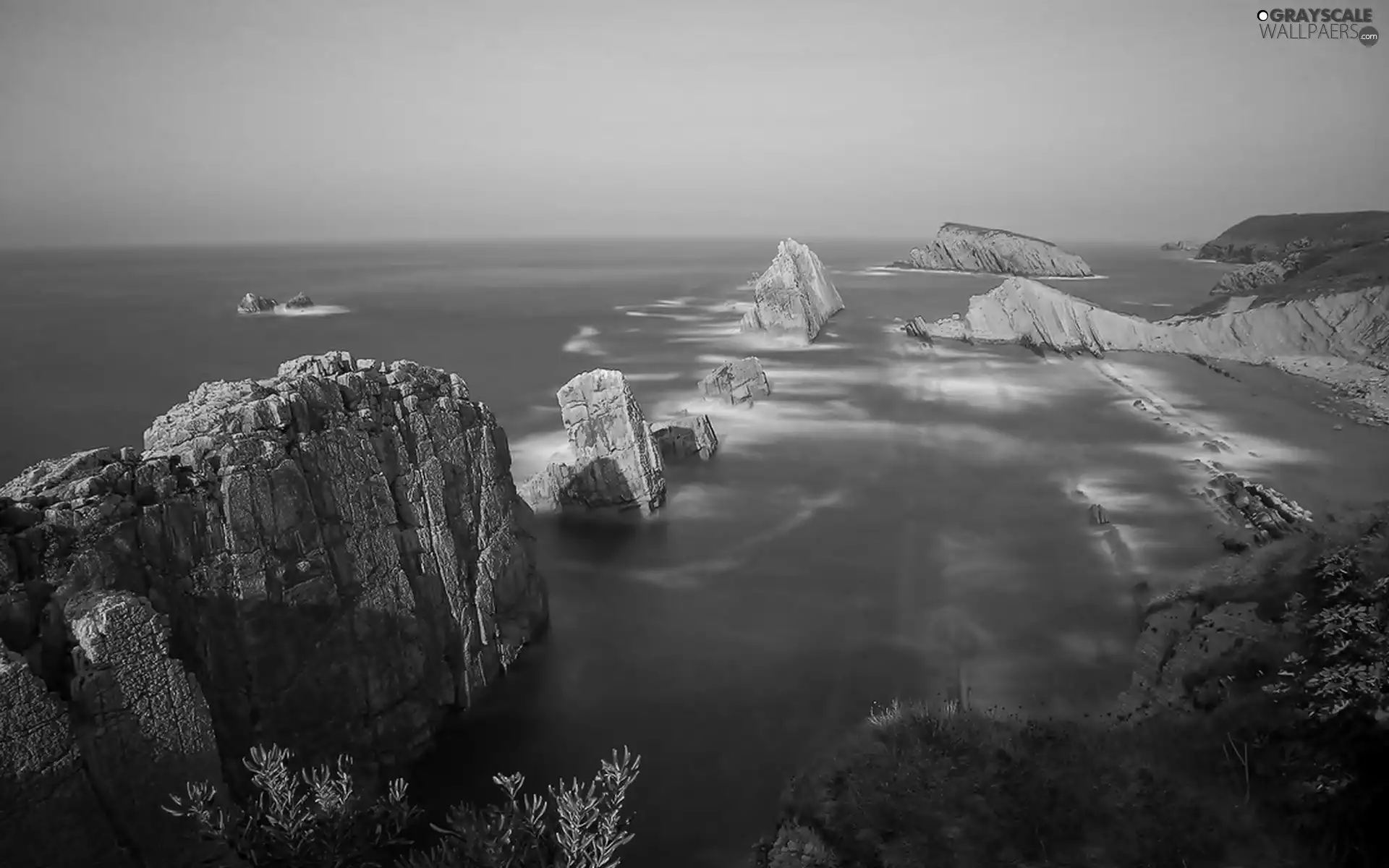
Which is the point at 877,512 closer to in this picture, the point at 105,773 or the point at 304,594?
the point at 304,594

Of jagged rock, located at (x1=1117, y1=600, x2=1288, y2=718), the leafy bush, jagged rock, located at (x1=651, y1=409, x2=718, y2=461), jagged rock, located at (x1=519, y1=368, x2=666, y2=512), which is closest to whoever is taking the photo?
the leafy bush

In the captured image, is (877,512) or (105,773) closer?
(105,773)

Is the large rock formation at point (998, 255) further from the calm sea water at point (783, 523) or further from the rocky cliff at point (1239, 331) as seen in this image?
the calm sea water at point (783, 523)

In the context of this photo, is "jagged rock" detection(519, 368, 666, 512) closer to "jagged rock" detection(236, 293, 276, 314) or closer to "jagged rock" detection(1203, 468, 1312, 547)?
"jagged rock" detection(1203, 468, 1312, 547)

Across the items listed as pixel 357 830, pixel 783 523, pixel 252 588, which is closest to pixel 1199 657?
pixel 357 830

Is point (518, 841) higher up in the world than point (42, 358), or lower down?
lower down

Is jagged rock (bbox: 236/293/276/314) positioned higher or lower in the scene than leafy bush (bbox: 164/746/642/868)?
higher

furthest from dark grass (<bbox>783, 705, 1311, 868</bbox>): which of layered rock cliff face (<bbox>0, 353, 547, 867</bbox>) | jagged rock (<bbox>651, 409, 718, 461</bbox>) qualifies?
jagged rock (<bbox>651, 409, 718, 461</bbox>)

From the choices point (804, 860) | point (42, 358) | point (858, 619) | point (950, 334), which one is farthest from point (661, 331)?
point (804, 860)
